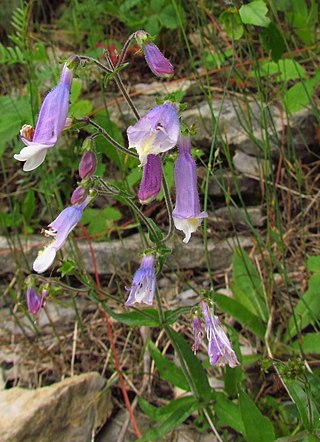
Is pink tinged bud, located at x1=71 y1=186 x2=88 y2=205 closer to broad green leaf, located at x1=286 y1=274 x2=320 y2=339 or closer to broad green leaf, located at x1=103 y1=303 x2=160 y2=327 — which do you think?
broad green leaf, located at x1=103 y1=303 x2=160 y2=327

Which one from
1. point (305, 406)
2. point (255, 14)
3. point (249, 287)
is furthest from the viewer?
point (249, 287)

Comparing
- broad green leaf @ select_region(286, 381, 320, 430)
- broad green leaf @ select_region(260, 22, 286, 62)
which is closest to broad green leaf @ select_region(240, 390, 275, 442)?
broad green leaf @ select_region(286, 381, 320, 430)

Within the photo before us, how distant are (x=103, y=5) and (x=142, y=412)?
2285mm

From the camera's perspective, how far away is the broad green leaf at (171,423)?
7.29 feet

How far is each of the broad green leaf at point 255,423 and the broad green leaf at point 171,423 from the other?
330mm

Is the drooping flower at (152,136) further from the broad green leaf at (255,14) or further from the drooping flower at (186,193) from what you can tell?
the broad green leaf at (255,14)

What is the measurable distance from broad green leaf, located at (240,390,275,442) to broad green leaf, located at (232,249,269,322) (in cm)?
70

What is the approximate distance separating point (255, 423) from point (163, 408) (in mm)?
483

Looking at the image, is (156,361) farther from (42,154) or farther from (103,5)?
(103,5)

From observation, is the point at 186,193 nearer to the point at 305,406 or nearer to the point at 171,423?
the point at 305,406

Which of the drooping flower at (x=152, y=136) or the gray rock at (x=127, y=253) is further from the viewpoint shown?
the gray rock at (x=127, y=253)

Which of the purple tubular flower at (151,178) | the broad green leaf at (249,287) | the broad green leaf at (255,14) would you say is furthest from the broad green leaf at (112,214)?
the purple tubular flower at (151,178)

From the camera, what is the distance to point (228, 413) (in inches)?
88.7

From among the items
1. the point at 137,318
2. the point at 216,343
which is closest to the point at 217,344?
the point at 216,343
